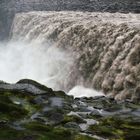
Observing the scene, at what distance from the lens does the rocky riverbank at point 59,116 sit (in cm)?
1545

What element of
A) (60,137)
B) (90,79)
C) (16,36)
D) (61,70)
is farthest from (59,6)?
(60,137)

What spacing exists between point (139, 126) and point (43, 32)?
93.2ft

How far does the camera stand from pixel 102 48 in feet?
105

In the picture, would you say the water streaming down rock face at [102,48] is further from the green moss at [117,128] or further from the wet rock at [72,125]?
the wet rock at [72,125]

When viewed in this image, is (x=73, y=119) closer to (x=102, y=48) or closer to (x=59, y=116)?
(x=59, y=116)

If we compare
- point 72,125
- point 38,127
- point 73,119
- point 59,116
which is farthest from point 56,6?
point 38,127

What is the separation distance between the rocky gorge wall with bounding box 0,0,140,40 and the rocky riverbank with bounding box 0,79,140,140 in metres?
24.9

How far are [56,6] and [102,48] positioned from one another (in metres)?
24.7

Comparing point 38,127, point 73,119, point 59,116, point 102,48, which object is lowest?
point 38,127

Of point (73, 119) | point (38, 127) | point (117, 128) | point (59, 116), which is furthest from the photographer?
point (59, 116)

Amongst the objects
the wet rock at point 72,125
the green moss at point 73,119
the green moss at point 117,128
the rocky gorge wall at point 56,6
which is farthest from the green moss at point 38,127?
the rocky gorge wall at point 56,6

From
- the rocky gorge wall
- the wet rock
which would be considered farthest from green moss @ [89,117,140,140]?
the rocky gorge wall

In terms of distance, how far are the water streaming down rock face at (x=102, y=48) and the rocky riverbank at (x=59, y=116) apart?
463 cm

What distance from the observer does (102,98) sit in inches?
920
